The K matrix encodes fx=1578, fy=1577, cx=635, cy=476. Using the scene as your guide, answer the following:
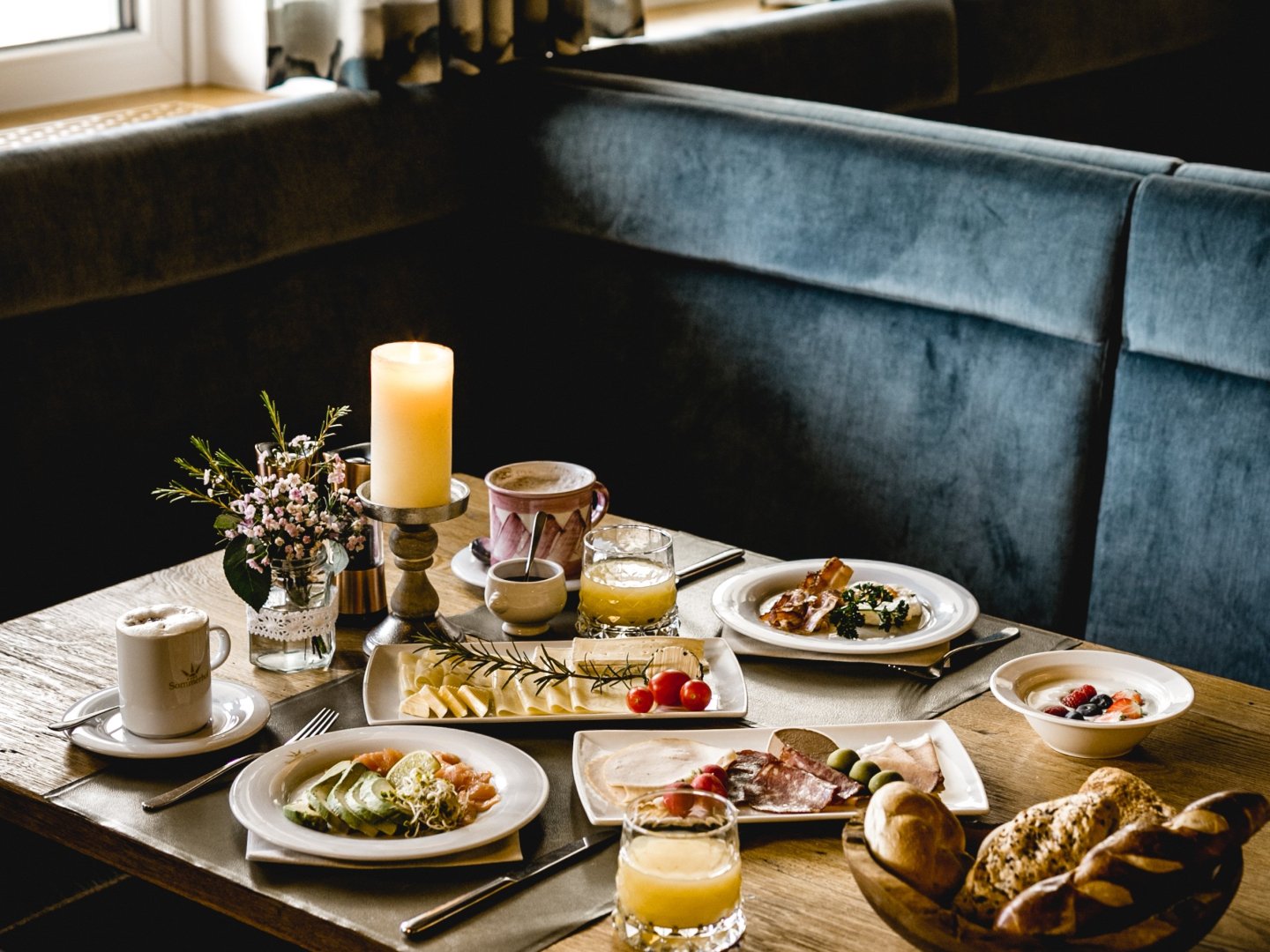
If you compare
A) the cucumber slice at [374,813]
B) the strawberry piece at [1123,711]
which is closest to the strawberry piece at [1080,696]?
the strawberry piece at [1123,711]

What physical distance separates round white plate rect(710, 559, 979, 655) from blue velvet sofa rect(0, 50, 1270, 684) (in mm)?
724

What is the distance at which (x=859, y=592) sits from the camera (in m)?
1.59

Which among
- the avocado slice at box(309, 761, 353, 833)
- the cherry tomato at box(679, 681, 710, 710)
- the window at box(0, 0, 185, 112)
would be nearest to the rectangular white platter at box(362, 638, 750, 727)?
the cherry tomato at box(679, 681, 710, 710)

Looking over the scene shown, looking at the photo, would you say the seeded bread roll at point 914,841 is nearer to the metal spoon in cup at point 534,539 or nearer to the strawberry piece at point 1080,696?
the strawberry piece at point 1080,696

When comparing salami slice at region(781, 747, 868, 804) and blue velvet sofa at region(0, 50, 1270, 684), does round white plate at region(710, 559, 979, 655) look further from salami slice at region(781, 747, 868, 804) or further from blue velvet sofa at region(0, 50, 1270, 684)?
blue velvet sofa at region(0, 50, 1270, 684)

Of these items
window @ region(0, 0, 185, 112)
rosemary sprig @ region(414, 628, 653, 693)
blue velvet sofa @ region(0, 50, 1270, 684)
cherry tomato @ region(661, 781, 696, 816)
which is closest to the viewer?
cherry tomato @ region(661, 781, 696, 816)

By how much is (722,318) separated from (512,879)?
1.70m

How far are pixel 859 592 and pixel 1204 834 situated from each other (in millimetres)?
658

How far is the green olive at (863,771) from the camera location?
4.01 ft

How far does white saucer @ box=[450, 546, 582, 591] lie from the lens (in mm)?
1646

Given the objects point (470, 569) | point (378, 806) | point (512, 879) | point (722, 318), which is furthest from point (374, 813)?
point (722, 318)

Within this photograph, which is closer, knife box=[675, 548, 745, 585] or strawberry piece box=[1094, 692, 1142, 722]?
strawberry piece box=[1094, 692, 1142, 722]

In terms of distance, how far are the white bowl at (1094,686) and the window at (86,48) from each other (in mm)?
2113

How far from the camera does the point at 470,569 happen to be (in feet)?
5.49
